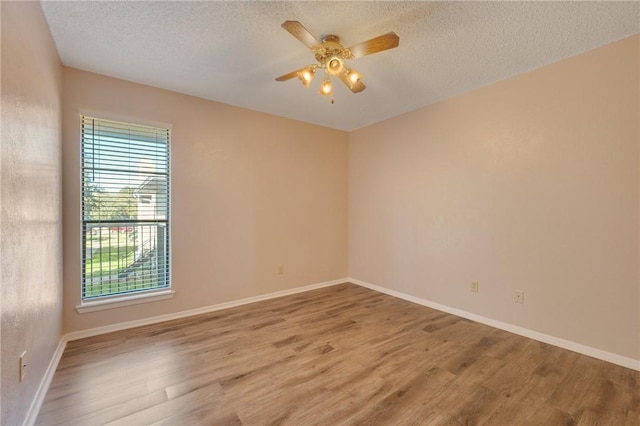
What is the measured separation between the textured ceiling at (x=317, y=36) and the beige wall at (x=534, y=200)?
1.02 ft

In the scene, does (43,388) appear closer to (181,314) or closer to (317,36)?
(181,314)

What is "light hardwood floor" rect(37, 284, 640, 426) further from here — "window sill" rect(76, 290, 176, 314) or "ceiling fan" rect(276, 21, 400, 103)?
"ceiling fan" rect(276, 21, 400, 103)

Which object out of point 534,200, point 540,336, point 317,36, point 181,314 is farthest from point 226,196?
point 540,336

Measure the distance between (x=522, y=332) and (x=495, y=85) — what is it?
2.51 m

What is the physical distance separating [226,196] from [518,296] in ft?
11.1

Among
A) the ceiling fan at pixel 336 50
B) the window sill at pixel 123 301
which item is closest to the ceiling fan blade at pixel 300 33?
the ceiling fan at pixel 336 50

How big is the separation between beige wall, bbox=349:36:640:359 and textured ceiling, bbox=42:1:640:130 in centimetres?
31

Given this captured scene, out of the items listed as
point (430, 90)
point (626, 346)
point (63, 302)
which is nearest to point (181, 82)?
point (63, 302)

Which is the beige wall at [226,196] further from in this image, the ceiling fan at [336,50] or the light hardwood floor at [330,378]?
the ceiling fan at [336,50]

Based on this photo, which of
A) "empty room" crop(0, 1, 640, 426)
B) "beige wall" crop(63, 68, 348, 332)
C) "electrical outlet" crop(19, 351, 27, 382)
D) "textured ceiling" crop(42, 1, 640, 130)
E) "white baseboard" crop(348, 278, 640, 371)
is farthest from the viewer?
"beige wall" crop(63, 68, 348, 332)

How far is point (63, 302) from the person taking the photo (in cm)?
256

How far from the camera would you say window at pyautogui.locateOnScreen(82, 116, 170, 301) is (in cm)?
271

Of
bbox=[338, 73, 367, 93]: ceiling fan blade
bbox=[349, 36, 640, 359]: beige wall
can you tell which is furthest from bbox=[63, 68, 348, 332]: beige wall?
bbox=[338, 73, 367, 93]: ceiling fan blade

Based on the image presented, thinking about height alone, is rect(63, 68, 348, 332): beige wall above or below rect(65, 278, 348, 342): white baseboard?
above
